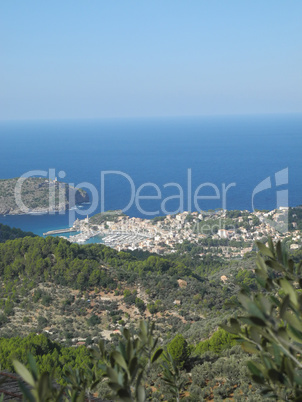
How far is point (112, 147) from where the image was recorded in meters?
109

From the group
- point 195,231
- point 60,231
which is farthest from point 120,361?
point 60,231

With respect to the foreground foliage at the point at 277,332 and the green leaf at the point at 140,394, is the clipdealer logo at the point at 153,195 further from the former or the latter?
the green leaf at the point at 140,394

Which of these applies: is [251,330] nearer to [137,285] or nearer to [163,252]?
[137,285]

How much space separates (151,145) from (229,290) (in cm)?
9644

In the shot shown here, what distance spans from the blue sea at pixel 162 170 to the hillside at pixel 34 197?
1.42 metres

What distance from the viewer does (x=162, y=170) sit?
251 feet

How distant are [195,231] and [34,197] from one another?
70.7 feet

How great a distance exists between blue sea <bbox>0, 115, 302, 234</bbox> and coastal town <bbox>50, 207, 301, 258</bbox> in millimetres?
6092

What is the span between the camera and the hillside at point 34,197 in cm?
4725

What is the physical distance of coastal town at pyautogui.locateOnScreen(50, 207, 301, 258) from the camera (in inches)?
1188

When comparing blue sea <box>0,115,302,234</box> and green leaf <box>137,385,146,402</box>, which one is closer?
green leaf <box>137,385,146,402</box>

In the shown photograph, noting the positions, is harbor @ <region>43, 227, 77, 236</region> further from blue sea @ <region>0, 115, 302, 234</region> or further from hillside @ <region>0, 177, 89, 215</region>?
hillside @ <region>0, 177, 89, 215</region>

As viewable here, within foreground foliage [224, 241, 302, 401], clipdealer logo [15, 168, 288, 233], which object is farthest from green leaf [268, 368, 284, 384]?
clipdealer logo [15, 168, 288, 233]

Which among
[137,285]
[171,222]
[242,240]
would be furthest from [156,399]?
[171,222]
